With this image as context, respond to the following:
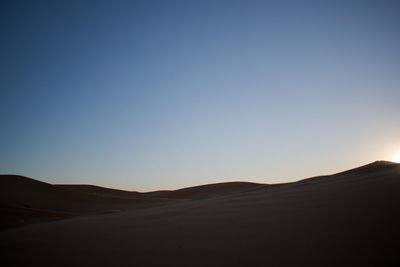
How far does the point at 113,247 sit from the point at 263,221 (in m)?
1.58

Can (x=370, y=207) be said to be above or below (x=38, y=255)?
above

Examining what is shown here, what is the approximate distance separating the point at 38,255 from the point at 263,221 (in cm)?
230

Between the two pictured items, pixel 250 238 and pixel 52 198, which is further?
pixel 52 198

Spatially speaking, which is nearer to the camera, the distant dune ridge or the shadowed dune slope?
the distant dune ridge

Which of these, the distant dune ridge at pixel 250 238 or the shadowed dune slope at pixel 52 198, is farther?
the shadowed dune slope at pixel 52 198

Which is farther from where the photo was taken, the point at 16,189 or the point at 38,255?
the point at 16,189

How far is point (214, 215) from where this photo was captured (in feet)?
9.79

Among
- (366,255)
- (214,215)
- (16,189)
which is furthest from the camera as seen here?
(16,189)

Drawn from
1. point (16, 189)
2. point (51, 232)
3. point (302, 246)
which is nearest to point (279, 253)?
point (302, 246)

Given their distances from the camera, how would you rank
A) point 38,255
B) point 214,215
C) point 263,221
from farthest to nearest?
point 214,215 < point 263,221 < point 38,255

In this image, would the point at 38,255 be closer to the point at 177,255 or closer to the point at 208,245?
the point at 177,255

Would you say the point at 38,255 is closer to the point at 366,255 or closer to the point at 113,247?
the point at 113,247

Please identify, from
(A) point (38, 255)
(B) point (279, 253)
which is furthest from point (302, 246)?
(A) point (38, 255)

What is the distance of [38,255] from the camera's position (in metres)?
2.24
